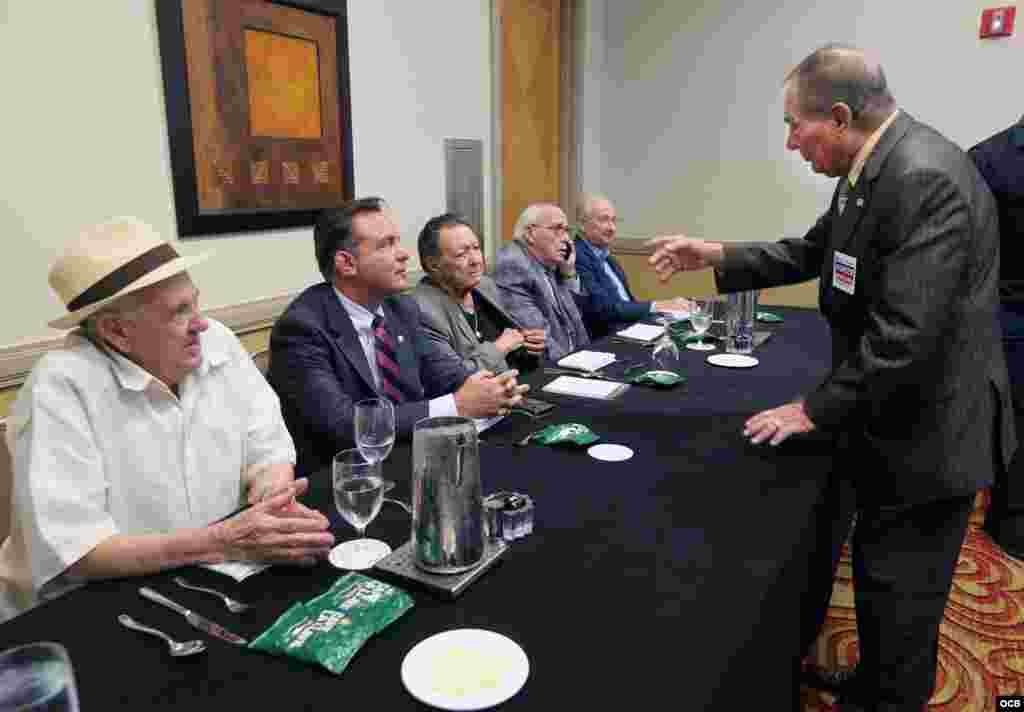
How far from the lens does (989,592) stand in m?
2.71

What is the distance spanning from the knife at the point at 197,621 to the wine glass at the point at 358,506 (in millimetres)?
223

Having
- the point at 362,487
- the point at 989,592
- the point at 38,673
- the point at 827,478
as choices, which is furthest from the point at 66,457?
the point at 989,592

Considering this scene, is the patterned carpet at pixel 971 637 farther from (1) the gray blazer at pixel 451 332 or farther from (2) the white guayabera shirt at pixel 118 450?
(2) the white guayabera shirt at pixel 118 450

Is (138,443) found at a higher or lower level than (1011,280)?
lower

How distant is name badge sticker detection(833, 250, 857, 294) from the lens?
5.78 feet

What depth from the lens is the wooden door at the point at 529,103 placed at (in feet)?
14.8

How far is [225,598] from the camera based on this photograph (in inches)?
43.6

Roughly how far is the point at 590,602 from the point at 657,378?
4.07 ft

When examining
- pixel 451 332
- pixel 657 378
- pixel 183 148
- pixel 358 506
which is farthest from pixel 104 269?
pixel 657 378

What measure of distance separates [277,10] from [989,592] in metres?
3.49

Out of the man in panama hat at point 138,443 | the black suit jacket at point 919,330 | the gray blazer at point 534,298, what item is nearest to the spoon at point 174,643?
the man in panama hat at point 138,443

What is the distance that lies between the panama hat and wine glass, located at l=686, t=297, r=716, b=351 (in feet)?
6.26

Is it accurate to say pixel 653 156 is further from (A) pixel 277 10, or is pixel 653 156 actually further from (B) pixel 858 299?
→ (B) pixel 858 299

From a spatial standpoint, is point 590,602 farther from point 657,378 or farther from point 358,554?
point 657,378
